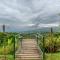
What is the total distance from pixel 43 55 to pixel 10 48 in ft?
5.83

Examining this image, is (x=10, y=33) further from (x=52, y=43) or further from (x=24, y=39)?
(x=52, y=43)

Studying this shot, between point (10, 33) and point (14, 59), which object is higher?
point (10, 33)

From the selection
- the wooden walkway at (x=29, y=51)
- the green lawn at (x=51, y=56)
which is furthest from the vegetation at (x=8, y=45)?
the green lawn at (x=51, y=56)

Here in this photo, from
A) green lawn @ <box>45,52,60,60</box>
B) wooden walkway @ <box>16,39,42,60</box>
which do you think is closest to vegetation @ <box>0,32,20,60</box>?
wooden walkway @ <box>16,39,42,60</box>

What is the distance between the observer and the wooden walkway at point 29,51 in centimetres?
2062

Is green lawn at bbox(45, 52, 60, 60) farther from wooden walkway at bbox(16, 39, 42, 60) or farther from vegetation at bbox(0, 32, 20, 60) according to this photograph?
vegetation at bbox(0, 32, 20, 60)

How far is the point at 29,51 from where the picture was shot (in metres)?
21.2

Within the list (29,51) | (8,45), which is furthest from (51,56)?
(8,45)

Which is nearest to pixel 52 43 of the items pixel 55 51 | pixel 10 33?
pixel 55 51

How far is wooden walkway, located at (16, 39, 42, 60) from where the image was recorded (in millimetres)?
20625

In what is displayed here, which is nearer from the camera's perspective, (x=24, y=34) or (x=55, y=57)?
(x=55, y=57)

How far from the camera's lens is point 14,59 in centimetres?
2016

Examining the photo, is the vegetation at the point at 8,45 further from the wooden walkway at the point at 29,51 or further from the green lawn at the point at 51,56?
the green lawn at the point at 51,56

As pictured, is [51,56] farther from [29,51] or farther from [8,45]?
[8,45]
